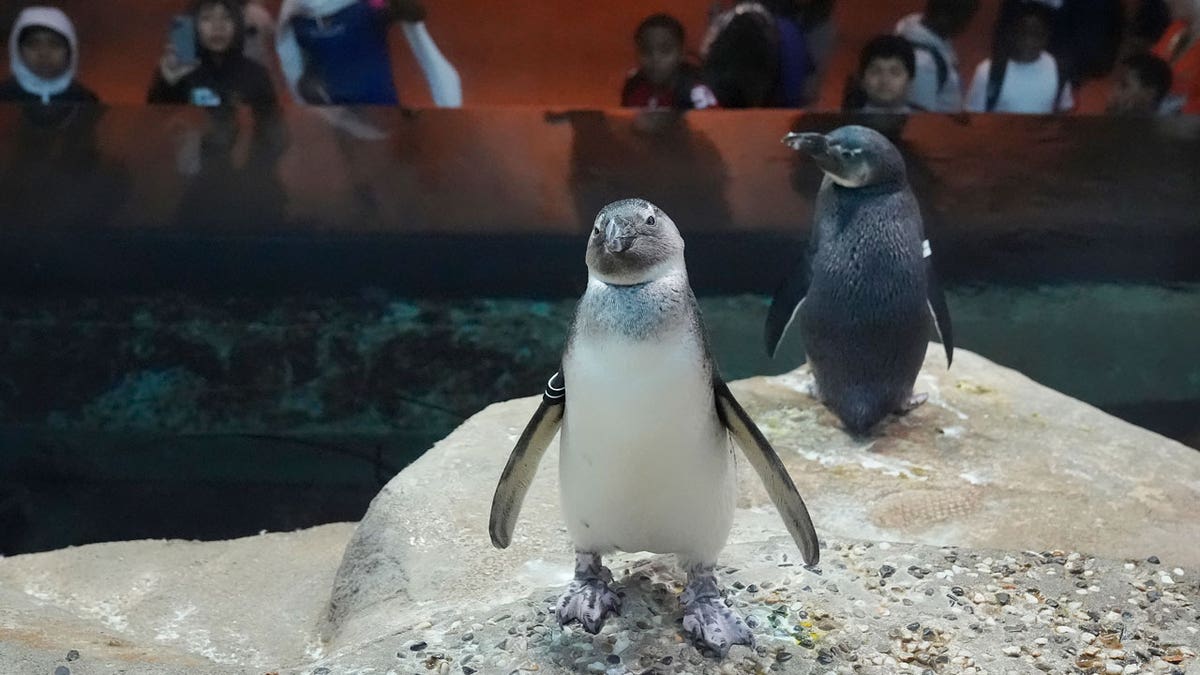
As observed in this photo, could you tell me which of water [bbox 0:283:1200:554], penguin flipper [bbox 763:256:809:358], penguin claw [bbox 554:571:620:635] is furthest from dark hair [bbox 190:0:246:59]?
penguin claw [bbox 554:571:620:635]

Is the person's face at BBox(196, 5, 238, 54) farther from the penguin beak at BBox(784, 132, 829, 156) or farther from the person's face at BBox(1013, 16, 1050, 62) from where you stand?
the person's face at BBox(1013, 16, 1050, 62)

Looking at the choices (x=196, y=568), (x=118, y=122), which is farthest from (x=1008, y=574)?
(x=118, y=122)

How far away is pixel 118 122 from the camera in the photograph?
325cm

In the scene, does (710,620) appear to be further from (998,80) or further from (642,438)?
(998,80)

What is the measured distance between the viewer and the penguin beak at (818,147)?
2867mm

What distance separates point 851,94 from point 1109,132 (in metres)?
1.18

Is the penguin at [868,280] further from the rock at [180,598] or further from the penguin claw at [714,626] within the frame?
the rock at [180,598]

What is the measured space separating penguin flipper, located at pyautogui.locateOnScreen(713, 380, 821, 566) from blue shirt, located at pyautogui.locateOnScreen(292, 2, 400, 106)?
225 cm

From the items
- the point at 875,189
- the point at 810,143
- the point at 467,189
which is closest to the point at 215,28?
the point at 467,189

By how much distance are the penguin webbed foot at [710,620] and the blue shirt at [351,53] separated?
236cm

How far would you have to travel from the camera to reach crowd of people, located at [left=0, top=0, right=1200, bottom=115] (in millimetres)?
3172

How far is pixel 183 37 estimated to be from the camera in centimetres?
316

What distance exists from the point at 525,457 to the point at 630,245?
0.50 meters

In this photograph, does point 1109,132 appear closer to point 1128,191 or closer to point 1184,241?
point 1128,191
